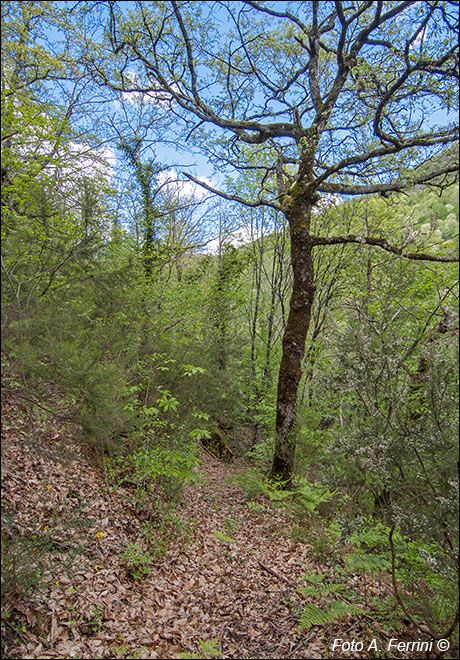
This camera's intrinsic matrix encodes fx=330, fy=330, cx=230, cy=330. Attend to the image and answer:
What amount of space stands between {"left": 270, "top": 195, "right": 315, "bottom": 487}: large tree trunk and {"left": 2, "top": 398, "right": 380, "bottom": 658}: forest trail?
Answer: 122 cm

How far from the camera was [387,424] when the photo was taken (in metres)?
2.78

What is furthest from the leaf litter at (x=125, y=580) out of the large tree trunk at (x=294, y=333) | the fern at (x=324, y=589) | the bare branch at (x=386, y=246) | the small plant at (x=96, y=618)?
the bare branch at (x=386, y=246)

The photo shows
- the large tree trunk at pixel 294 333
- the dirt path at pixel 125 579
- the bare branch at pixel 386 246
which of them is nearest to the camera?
the dirt path at pixel 125 579

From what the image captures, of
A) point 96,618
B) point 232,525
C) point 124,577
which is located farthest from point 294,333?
point 96,618

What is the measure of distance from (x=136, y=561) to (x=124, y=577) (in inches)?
7.8

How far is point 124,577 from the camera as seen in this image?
3.38 metres

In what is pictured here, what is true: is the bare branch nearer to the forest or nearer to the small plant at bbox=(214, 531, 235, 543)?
the forest

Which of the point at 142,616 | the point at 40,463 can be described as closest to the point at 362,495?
the point at 142,616

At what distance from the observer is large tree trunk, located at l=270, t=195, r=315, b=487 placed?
19.3 ft

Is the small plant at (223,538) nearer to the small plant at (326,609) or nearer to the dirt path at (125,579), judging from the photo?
the dirt path at (125,579)

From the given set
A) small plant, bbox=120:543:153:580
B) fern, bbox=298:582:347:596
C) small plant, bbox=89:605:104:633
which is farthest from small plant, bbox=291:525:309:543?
small plant, bbox=89:605:104:633

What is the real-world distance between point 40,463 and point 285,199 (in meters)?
5.81

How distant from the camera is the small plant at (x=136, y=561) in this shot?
3.49m

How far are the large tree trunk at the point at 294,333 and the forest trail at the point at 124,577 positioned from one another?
4.00 ft
